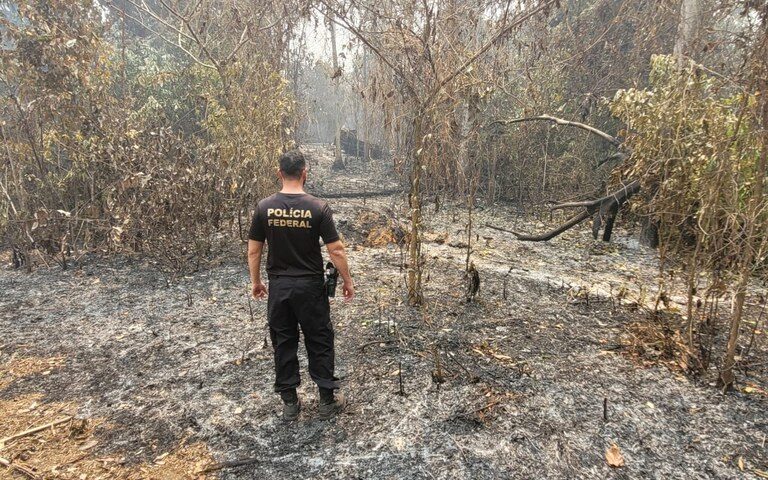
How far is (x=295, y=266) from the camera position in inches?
115

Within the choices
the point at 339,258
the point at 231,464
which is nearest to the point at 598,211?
the point at 339,258

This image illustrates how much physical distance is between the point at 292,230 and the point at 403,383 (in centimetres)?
169

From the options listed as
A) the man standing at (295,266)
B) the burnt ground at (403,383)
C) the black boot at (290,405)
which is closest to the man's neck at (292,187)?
the man standing at (295,266)

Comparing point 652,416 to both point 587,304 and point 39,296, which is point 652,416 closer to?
point 587,304

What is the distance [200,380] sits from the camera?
3.76 m

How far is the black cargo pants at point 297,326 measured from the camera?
292 centimetres

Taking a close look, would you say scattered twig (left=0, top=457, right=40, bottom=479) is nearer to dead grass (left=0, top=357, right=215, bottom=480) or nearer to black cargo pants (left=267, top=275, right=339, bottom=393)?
dead grass (left=0, top=357, right=215, bottom=480)

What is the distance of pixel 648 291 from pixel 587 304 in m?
1.30

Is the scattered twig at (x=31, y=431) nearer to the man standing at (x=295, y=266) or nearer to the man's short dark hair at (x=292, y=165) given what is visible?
the man standing at (x=295, y=266)

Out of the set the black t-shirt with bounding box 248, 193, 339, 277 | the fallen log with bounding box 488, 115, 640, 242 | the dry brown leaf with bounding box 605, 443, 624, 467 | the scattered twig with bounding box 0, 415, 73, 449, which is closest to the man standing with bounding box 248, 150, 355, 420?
the black t-shirt with bounding box 248, 193, 339, 277

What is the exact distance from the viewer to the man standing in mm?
2879

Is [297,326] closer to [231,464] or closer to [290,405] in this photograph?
[290,405]

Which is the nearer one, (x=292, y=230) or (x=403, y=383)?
(x=292, y=230)

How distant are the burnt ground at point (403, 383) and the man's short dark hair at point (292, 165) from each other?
1840 mm
